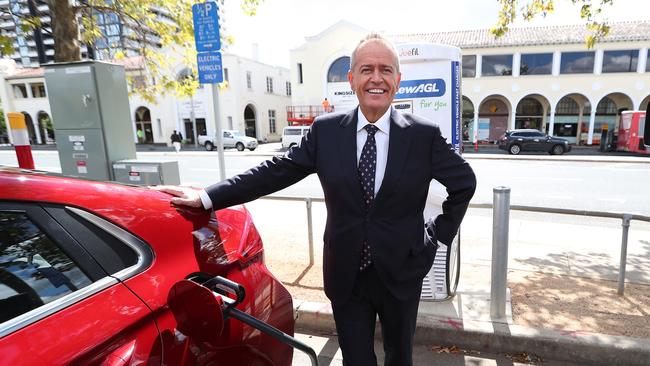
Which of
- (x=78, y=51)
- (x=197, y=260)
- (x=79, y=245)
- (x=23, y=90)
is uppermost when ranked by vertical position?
(x=23, y=90)

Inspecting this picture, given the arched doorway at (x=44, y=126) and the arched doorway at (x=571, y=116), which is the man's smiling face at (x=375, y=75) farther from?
the arched doorway at (x=44, y=126)

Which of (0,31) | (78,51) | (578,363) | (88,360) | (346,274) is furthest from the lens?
(0,31)

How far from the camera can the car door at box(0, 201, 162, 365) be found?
1.03 metres

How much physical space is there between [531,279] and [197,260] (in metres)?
3.58

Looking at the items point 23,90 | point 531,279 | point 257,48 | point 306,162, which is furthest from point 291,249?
point 23,90

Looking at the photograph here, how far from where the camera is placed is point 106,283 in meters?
1.24

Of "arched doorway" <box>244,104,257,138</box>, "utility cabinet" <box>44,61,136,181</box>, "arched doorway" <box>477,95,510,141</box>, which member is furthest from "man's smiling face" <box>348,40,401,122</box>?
"arched doorway" <box>244,104,257,138</box>

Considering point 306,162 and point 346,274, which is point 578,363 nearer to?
point 346,274

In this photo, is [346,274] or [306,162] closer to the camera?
[346,274]

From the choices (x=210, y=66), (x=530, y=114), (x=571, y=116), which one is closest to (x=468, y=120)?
(x=530, y=114)

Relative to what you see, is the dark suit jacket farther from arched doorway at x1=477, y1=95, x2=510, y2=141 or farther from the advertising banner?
arched doorway at x1=477, y1=95, x2=510, y2=141

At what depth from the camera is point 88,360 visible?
1.06 meters

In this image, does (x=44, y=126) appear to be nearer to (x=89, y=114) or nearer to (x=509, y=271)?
(x=89, y=114)

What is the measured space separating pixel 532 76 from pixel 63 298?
30392 mm
